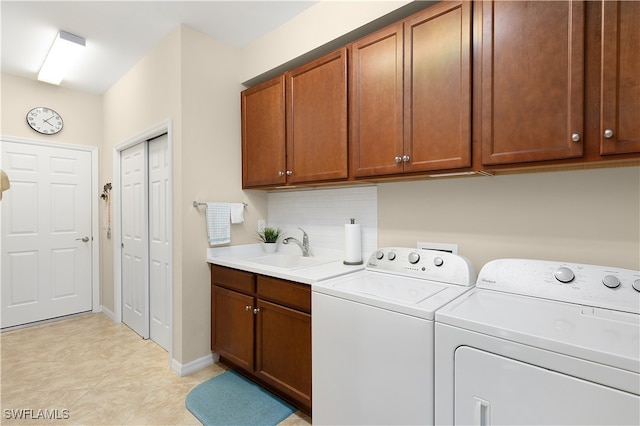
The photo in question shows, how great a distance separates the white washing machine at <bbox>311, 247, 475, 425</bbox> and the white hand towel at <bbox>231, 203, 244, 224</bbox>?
1.24 m

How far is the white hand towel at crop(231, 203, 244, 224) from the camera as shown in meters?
2.69

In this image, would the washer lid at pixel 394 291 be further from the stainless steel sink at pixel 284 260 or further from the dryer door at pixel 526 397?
the stainless steel sink at pixel 284 260

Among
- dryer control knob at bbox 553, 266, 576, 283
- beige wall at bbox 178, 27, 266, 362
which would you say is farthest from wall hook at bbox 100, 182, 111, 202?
dryer control knob at bbox 553, 266, 576, 283

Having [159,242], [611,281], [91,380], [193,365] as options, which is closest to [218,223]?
[159,242]

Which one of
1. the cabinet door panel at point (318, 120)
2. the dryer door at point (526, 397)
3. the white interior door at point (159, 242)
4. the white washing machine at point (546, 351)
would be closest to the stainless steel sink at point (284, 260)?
the cabinet door panel at point (318, 120)

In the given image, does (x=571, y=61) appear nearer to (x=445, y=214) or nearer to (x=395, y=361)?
(x=445, y=214)

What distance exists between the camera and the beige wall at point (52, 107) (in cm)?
331

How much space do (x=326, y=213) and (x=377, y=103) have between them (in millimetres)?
1015

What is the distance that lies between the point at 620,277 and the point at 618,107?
2.21 feet

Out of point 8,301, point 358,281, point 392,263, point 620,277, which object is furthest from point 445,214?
point 8,301

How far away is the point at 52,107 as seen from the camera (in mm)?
3582

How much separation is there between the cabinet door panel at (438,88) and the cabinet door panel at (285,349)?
1.14 metres

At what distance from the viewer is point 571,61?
128 cm

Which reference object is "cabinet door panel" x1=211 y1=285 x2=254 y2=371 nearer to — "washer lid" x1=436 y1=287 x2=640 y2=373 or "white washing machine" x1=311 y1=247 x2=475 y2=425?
"white washing machine" x1=311 y1=247 x2=475 y2=425
